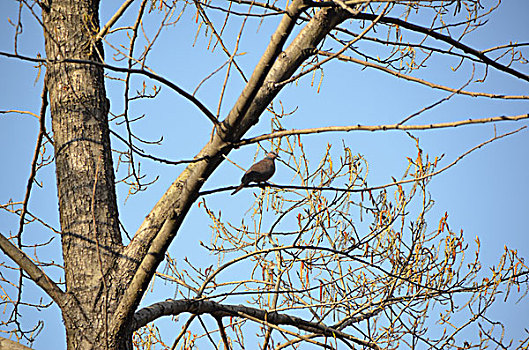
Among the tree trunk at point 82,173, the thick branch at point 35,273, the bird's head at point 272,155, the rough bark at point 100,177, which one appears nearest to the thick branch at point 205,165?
the rough bark at point 100,177

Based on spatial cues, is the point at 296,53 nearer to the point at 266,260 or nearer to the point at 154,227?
the point at 154,227

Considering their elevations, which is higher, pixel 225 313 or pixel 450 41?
pixel 450 41

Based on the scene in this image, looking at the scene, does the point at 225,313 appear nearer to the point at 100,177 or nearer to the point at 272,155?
the point at 100,177

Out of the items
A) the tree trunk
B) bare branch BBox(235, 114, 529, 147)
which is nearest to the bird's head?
the tree trunk

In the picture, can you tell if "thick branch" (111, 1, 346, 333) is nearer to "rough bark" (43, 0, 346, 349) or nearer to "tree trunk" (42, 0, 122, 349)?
"rough bark" (43, 0, 346, 349)

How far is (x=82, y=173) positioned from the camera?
2.68m

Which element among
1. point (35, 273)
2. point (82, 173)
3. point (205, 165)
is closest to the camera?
point (205, 165)

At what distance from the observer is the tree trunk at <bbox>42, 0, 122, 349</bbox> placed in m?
2.44

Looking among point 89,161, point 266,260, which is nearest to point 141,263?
point 89,161

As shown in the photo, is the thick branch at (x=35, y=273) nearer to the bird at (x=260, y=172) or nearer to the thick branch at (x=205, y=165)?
the thick branch at (x=205, y=165)

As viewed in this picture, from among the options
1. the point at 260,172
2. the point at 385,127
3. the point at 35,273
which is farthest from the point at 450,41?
the point at 35,273

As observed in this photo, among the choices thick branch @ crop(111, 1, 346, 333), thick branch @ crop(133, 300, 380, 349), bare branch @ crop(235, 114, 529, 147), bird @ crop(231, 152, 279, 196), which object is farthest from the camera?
bird @ crop(231, 152, 279, 196)

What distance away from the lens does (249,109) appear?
2.25 metres

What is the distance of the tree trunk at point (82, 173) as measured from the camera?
244 cm
